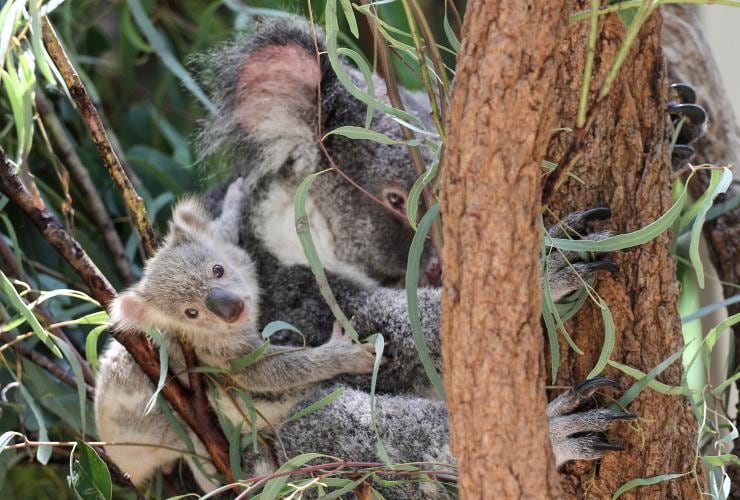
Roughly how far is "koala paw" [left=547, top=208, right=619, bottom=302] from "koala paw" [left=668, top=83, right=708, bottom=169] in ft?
2.06

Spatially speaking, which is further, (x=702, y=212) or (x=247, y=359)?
(x=247, y=359)

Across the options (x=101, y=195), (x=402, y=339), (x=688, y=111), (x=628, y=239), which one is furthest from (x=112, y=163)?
(x=101, y=195)

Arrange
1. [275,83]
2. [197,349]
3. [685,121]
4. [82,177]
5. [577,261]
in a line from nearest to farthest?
[577,261] → [197,349] → [685,121] → [275,83] → [82,177]

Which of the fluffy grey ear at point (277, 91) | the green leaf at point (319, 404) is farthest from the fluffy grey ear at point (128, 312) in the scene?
the fluffy grey ear at point (277, 91)

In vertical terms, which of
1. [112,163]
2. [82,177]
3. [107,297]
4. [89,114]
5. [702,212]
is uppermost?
[89,114]

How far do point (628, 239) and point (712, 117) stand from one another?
1371mm

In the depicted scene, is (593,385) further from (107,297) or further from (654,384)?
(107,297)

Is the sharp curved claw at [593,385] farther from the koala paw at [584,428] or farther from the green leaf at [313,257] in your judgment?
the green leaf at [313,257]

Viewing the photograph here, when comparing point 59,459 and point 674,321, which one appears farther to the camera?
point 59,459

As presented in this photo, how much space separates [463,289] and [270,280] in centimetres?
134

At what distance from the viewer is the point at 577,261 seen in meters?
1.72

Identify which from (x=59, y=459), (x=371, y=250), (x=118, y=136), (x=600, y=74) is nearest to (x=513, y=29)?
(x=600, y=74)

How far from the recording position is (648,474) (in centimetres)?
161

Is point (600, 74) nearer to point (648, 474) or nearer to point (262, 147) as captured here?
point (648, 474)
